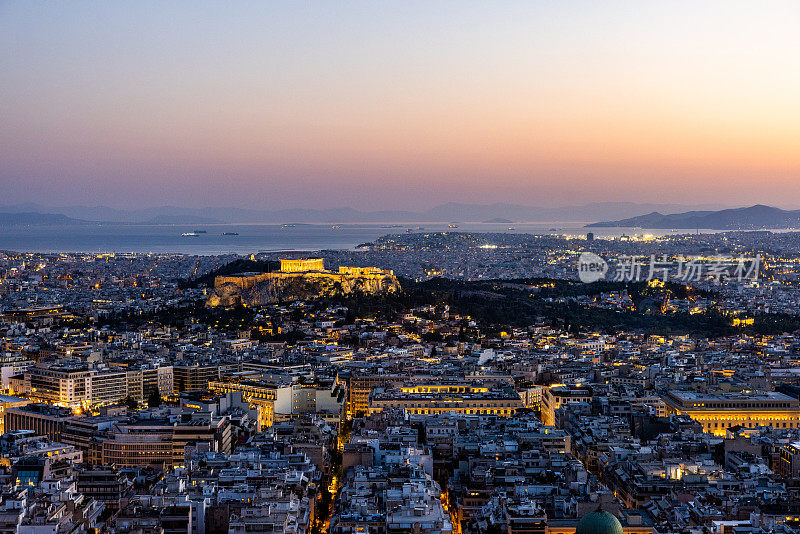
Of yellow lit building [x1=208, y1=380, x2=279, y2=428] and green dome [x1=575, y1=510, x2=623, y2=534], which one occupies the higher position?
green dome [x1=575, y1=510, x2=623, y2=534]

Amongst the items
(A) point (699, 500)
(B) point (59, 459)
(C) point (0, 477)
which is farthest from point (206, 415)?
(A) point (699, 500)

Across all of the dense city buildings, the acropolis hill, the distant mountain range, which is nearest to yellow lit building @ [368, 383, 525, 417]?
the dense city buildings

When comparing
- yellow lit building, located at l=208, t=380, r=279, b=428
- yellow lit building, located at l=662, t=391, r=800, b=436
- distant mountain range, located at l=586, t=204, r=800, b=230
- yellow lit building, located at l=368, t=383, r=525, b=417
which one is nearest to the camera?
yellow lit building, located at l=368, t=383, r=525, b=417

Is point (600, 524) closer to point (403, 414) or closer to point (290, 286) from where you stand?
point (403, 414)

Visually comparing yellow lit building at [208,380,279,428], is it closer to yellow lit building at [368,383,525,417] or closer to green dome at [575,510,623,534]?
yellow lit building at [368,383,525,417]

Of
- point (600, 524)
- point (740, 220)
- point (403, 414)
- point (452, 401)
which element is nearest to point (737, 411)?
point (452, 401)

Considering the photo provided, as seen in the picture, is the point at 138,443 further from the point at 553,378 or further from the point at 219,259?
the point at 219,259

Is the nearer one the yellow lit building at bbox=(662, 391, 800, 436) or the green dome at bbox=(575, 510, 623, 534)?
the green dome at bbox=(575, 510, 623, 534)

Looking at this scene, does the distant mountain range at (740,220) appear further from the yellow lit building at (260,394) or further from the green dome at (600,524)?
the green dome at (600,524)
